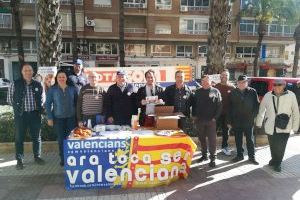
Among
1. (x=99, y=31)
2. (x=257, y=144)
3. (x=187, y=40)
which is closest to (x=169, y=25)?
(x=187, y=40)

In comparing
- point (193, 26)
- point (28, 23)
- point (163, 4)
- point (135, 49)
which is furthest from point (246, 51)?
point (28, 23)

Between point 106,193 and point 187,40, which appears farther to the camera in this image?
point 187,40

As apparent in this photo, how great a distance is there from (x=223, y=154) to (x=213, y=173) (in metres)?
1.35

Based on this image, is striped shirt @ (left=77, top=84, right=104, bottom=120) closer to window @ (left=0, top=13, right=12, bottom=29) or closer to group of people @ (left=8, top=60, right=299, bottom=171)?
group of people @ (left=8, top=60, right=299, bottom=171)

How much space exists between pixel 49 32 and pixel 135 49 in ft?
95.6

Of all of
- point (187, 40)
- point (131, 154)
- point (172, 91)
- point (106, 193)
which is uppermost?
point (187, 40)

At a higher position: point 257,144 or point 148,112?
point 148,112

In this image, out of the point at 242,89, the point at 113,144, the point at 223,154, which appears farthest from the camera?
the point at 223,154

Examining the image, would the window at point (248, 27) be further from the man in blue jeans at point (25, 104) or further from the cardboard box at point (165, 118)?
the man in blue jeans at point (25, 104)

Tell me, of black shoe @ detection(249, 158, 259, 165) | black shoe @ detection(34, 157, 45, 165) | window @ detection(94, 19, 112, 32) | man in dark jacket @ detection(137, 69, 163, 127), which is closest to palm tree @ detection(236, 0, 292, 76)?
window @ detection(94, 19, 112, 32)

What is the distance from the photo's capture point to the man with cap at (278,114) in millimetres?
6156

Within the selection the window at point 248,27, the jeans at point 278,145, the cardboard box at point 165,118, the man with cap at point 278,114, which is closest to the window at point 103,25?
the window at point 248,27

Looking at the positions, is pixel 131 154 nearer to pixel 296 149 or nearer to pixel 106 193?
pixel 106 193

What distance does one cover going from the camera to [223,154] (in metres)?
7.41
